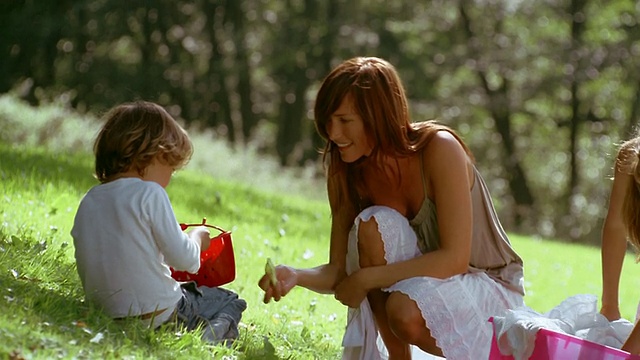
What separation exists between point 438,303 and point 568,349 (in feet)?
2.19

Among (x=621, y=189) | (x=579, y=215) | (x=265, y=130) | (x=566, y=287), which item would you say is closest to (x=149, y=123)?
(x=621, y=189)

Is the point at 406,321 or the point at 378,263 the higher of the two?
the point at 378,263

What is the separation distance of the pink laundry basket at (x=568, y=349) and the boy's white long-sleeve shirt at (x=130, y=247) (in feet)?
4.39

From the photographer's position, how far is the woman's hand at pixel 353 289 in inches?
159

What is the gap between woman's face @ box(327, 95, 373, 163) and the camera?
4.01 meters

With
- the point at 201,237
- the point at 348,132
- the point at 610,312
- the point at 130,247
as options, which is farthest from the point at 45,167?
the point at 610,312

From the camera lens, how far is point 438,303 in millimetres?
3932

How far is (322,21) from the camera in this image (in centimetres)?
2170

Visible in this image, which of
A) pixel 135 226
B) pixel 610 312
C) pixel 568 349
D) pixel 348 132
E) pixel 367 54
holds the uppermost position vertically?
pixel 348 132

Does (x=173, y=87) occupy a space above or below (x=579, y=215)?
above

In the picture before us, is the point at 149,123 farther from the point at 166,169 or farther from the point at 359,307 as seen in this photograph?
the point at 359,307

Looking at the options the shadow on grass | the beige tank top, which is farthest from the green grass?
Result: the beige tank top

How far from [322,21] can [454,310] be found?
18.2 m

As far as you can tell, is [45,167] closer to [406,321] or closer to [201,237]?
[201,237]
